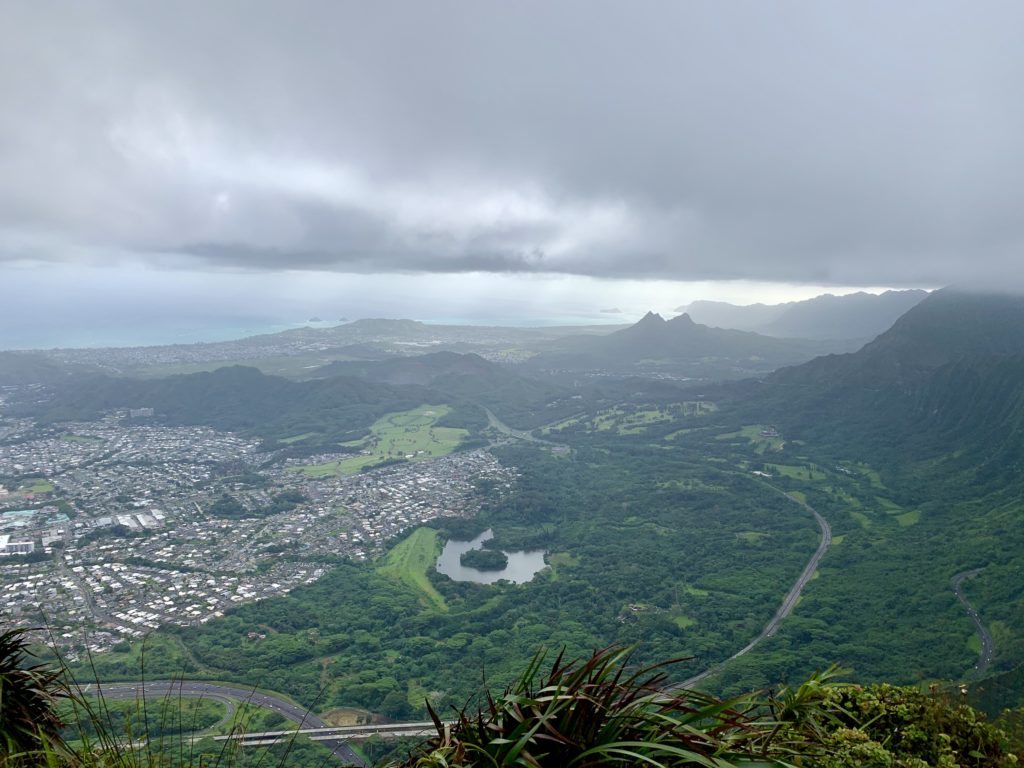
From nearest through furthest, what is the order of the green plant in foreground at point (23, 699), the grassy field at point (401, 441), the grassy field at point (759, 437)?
the green plant in foreground at point (23, 699) → the grassy field at point (401, 441) → the grassy field at point (759, 437)

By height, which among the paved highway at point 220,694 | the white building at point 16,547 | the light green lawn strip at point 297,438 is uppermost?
the white building at point 16,547

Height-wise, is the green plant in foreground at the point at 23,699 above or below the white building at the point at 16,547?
above

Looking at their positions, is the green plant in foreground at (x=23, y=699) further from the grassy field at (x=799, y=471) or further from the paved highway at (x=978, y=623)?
the grassy field at (x=799, y=471)

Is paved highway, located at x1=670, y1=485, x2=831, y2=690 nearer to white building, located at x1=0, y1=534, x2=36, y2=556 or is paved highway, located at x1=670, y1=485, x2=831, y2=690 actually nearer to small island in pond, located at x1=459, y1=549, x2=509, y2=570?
small island in pond, located at x1=459, y1=549, x2=509, y2=570

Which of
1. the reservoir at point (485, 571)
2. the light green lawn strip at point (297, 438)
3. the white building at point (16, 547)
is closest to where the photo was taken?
the white building at point (16, 547)

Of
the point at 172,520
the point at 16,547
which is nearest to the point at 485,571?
the point at 172,520

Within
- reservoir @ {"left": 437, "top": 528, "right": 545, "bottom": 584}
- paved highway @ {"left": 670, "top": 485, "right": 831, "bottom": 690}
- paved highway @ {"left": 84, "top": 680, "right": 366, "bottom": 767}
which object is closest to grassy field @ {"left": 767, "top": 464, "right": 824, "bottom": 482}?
paved highway @ {"left": 670, "top": 485, "right": 831, "bottom": 690}

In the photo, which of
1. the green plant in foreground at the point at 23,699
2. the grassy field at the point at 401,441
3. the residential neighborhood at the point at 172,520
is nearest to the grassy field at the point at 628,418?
the grassy field at the point at 401,441

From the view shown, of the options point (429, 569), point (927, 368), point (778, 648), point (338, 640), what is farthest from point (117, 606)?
point (927, 368)
